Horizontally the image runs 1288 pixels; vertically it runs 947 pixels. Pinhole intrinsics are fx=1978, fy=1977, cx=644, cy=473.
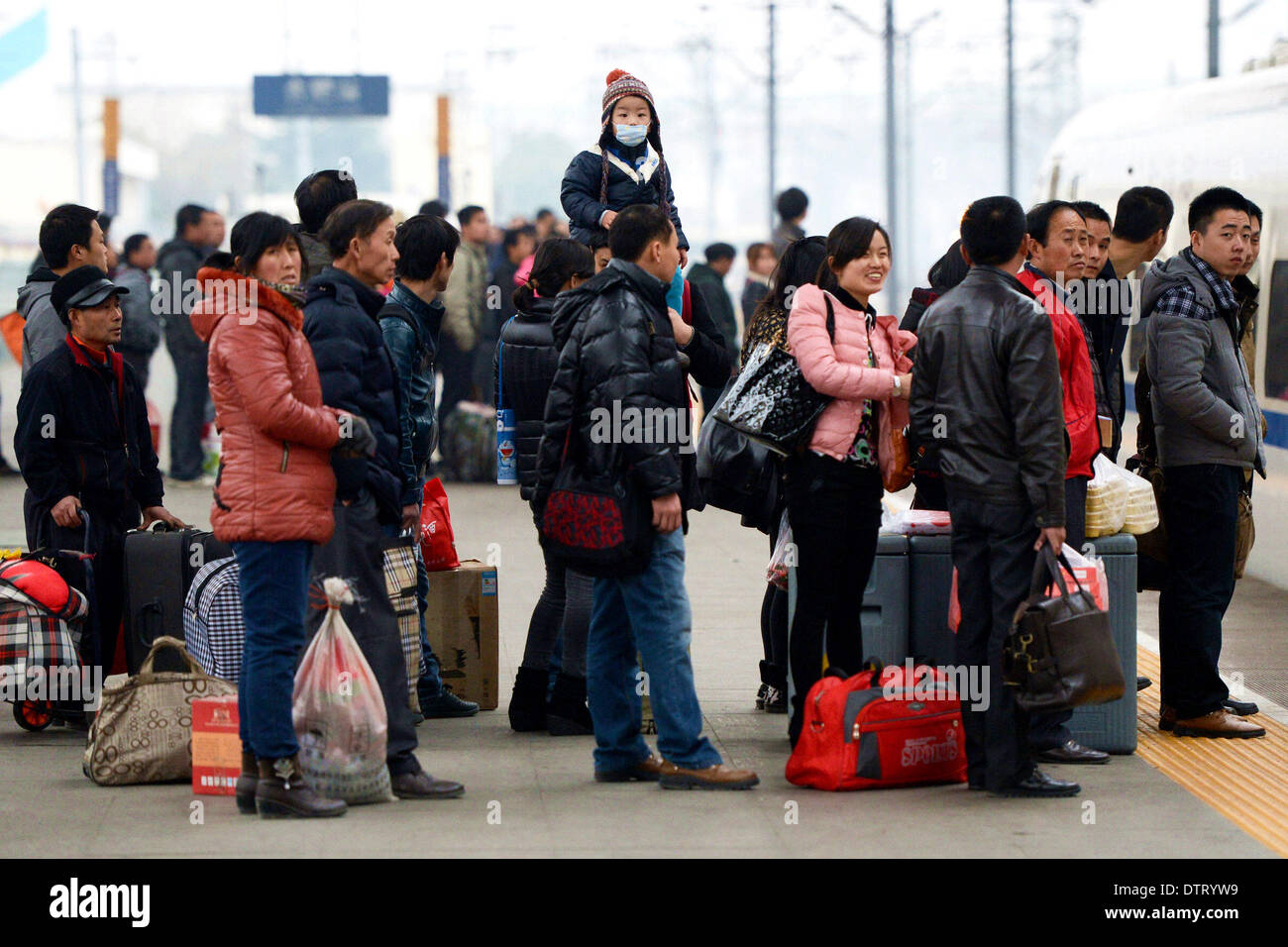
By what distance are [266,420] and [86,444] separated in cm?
201

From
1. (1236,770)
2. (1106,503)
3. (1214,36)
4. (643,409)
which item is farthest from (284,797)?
(1214,36)

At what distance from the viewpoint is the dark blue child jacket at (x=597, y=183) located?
299 inches

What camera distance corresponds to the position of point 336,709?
5766 millimetres

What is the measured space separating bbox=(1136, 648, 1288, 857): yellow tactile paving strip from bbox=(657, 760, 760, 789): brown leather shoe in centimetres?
144

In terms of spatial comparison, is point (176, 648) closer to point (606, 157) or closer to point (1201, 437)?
point (606, 157)

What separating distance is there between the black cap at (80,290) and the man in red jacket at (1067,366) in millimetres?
3294

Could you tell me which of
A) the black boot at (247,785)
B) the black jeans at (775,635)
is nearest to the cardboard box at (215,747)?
the black boot at (247,785)

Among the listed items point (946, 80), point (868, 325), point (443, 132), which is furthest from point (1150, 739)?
point (946, 80)

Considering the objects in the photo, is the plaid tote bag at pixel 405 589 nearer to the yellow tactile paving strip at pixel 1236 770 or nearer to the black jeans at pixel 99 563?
the black jeans at pixel 99 563

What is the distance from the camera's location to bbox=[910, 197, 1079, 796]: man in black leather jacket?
5.93 m

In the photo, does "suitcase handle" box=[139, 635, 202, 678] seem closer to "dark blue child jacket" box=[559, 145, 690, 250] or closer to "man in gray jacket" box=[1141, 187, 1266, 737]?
"dark blue child jacket" box=[559, 145, 690, 250]
